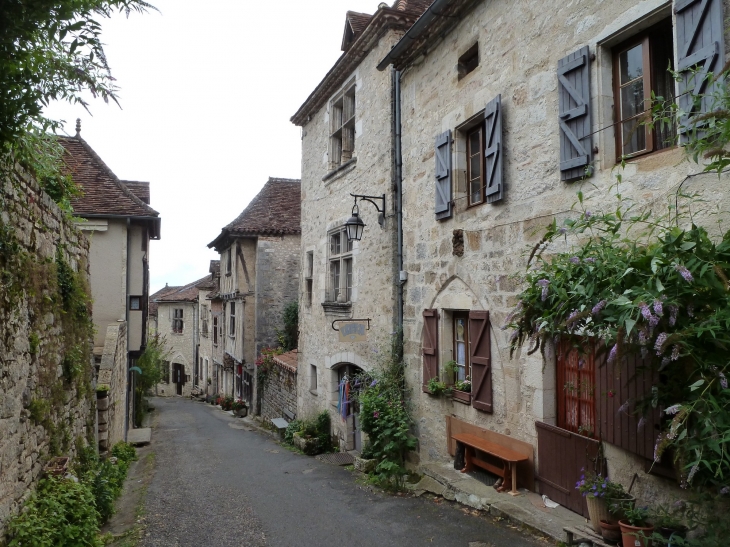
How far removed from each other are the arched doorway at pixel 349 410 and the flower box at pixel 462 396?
11.7 ft

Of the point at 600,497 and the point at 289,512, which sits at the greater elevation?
the point at 600,497

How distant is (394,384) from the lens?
838 centimetres

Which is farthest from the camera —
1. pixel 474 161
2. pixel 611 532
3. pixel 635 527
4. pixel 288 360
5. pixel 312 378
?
pixel 288 360

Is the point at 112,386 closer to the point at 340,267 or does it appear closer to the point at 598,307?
the point at 340,267

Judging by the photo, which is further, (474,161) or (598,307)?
(474,161)

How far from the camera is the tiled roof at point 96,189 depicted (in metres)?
12.2

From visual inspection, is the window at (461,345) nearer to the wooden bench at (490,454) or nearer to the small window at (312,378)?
the wooden bench at (490,454)

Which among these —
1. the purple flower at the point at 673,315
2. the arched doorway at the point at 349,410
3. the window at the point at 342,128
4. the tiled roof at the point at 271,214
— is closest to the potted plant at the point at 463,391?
the arched doorway at the point at 349,410

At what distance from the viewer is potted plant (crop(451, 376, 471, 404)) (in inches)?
271

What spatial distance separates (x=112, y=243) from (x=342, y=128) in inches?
226

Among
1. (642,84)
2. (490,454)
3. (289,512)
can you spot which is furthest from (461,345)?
(642,84)

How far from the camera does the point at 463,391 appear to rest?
7012 millimetres

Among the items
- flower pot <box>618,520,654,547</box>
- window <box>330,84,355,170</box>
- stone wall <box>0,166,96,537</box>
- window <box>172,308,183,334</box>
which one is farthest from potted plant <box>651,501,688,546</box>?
window <box>172,308,183,334</box>

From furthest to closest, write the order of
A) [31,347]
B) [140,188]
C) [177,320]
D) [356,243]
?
[177,320]
[140,188]
[356,243]
[31,347]
